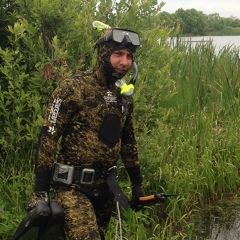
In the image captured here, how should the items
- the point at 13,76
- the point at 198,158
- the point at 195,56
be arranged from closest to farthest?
the point at 13,76 < the point at 198,158 < the point at 195,56

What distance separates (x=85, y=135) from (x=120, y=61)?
501mm

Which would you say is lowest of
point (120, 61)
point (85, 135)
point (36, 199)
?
point (36, 199)

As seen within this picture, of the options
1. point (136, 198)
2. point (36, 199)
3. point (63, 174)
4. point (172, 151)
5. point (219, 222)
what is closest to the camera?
point (36, 199)

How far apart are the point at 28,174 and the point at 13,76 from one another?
853mm

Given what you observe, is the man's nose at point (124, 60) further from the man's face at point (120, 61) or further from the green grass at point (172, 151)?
the green grass at point (172, 151)

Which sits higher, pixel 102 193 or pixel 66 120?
pixel 66 120

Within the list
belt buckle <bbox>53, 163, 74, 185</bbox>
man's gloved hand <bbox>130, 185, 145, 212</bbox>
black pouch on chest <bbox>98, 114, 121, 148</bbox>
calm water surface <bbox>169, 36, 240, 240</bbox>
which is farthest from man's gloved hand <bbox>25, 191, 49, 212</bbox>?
calm water surface <bbox>169, 36, 240, 240</bbox>

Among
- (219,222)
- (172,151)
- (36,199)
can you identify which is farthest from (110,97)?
(219,222)

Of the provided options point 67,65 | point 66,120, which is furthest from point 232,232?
point 66,120

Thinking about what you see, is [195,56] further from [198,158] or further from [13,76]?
[13,76]

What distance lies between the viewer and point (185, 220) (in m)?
5.20

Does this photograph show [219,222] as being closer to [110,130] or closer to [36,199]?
[110,130]

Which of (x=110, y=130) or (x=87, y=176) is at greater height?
(x=110, y=130)

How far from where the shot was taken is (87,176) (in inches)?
121
